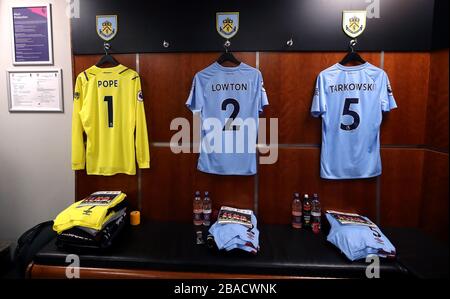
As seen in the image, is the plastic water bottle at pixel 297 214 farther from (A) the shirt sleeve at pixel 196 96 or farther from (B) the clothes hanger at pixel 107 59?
(B) the clothes hanger at pixel 107 59

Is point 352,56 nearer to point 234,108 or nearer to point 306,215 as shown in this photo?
point 234,108

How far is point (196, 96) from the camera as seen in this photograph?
1.90 metres

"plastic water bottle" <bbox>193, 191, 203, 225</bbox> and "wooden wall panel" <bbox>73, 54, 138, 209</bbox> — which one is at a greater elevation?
"wooden wall panel" <bbox>73, 54, 138, 209</bbox>

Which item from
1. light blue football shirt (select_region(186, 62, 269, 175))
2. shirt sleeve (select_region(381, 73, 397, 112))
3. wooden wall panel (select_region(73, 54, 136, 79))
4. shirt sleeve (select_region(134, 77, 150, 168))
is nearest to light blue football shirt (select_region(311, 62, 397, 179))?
shirt sleeve (select_region(381, 73, 397, 112))

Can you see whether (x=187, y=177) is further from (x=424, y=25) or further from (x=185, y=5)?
(x=424, y=25)

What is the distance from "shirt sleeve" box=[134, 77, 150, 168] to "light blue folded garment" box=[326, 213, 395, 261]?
1.42 metres

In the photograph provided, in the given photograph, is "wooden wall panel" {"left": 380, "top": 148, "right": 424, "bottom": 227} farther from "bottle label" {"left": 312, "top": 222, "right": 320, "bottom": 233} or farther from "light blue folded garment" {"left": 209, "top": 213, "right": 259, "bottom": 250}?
"light blue folded garment" {"left": 209, "top": 213, "right": 259, "bottom": 250}

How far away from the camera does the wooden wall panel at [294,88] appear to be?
1.91m

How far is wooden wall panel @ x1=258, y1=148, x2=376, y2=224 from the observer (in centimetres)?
198

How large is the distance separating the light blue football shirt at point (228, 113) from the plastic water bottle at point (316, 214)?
517 millimetres

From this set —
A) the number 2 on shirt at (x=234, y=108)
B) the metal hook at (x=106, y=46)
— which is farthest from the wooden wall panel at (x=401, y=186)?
the metal hook at (x=106, y=46)

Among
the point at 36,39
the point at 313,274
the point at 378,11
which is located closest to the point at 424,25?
the point at 378,11

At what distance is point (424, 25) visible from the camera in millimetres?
1843

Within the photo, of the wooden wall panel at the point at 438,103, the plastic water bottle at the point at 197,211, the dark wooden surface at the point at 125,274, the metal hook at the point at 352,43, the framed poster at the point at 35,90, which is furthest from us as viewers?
the framed poster at the point at 35,90
